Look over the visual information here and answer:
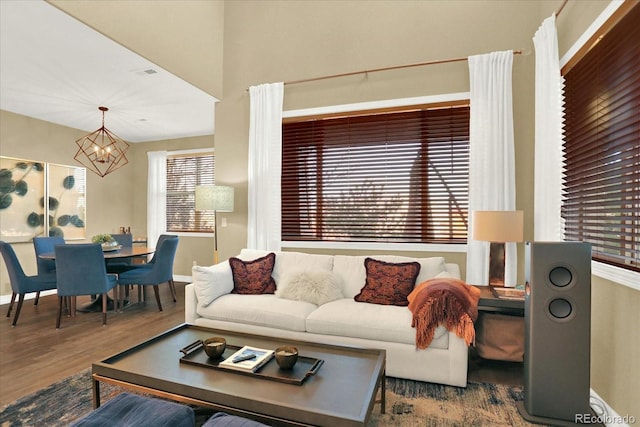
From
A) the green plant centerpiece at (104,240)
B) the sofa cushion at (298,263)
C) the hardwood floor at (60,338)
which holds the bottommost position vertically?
the hardwood floor at (60,338)

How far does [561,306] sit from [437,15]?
123 inches

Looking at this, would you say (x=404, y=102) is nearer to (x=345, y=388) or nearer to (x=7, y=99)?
(x=345, y=388)

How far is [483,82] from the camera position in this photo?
343 cm

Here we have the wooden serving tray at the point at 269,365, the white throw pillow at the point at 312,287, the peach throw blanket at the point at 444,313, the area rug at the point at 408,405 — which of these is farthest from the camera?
the white throw pillow at the point at 312,287

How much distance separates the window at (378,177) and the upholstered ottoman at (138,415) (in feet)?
9.32

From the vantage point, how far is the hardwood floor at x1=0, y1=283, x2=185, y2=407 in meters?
2.62

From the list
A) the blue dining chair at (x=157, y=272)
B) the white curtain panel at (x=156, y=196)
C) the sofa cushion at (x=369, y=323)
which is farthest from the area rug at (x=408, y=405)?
the white curtain panel at (x=156, y=196)

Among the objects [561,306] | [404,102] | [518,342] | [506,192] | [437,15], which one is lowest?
[518,342]

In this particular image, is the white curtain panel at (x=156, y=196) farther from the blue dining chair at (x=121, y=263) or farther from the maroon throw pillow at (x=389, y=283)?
the maroon throw pillow at (x=389, y=283)

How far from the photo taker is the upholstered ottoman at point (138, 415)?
4.36 feet

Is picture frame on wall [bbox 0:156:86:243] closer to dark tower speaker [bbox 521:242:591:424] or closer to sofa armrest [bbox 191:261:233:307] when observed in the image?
sofa armrest [bbox 191:261:233:307]

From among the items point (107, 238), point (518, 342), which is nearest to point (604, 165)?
point (518, 342)

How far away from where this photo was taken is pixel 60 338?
11.3 feet

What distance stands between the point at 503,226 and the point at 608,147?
90cm
